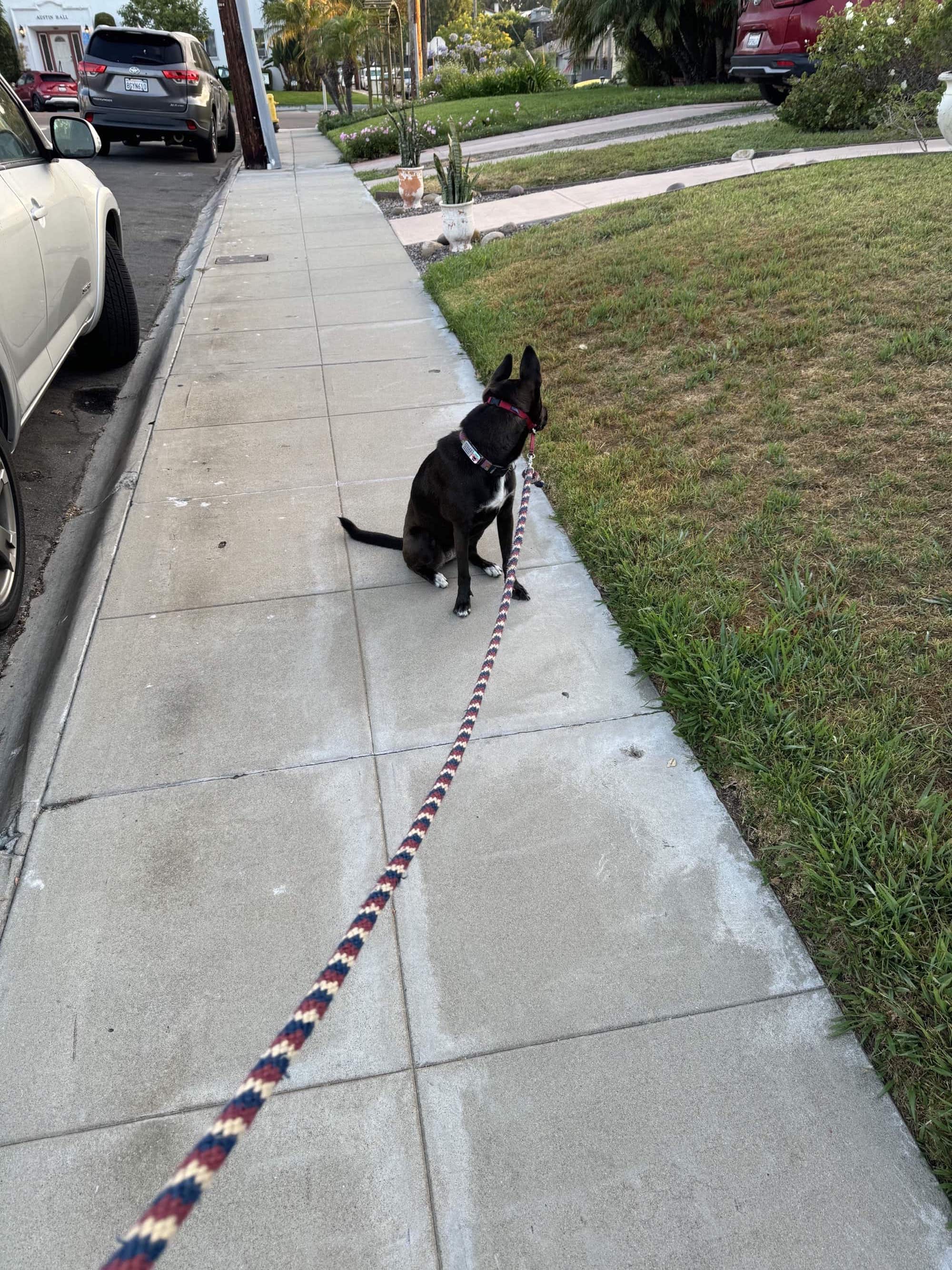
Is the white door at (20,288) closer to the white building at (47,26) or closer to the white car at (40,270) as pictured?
the white car at (40,270)

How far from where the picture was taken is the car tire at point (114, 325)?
5.98 meters

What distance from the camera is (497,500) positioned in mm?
3314

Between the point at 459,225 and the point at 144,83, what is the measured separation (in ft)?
35.1

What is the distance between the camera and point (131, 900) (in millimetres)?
2432

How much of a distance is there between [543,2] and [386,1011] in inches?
3956

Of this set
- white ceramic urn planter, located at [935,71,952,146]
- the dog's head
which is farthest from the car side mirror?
white ceramic urn planter, located at [935,71,952,146]

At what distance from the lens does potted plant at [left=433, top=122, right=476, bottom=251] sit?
856 cm

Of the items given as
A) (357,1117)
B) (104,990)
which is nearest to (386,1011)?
(357,1117)

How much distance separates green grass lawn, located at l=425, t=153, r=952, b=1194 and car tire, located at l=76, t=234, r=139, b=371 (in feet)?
8.36

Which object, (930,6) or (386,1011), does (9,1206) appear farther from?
(930,6)

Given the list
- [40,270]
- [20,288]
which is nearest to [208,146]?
[40,270]

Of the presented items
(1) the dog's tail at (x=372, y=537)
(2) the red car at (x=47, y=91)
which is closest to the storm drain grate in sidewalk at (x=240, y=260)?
(1) the dog's tail at (x=372, y=537)

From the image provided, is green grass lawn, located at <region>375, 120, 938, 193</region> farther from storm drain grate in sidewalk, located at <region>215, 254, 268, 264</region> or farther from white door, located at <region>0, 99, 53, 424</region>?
white door, located at <region>0, 99, 53, 424</region>

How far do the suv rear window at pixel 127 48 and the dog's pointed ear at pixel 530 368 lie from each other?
16738mm
